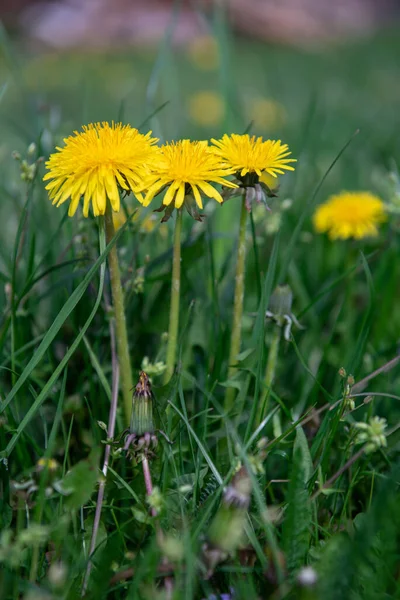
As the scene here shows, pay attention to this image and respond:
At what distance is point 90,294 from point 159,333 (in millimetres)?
128

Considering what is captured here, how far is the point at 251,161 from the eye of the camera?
0.69m

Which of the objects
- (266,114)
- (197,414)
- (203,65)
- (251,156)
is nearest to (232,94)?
(251,156)

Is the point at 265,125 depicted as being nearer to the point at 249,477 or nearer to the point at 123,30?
the point at 249,477

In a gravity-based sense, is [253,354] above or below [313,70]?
below

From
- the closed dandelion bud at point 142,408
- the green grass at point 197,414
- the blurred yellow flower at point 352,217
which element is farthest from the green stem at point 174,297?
the blurred yellow flower at point 352,217

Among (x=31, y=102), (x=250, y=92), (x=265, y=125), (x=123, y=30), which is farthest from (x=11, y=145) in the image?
(x=123, y=30)

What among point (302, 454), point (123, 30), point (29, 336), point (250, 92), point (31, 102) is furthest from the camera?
point (123, 30)

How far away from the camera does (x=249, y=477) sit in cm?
60

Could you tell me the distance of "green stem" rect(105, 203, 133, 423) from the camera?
71cm

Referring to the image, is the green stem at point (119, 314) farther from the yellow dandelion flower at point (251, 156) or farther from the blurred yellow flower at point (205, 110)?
the blurred yellow flower at point (205, 110)

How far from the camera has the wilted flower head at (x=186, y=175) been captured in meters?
0.66

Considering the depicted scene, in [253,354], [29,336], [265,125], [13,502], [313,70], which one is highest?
[313,70]

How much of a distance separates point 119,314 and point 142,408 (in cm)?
13

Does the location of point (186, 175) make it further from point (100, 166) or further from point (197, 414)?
point (197, 414)
